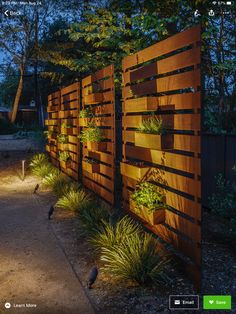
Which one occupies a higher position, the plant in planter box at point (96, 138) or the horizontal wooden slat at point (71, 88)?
the horizontal wooden slat at point (71, 88)

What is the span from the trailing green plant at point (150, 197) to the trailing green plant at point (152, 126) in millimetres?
770

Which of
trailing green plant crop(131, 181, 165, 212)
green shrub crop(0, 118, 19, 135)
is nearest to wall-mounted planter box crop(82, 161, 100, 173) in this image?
trailing green plant crop(131, 181, 165, 212)

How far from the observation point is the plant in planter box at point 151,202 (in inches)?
175

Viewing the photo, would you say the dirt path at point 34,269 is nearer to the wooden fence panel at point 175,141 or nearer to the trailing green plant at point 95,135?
the wooden fence panel at point 175,141

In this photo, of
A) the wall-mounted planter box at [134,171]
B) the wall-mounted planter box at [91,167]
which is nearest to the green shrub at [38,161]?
the wall-mounted planter box at [91,167]

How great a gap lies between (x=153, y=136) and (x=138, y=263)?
5.30 feet

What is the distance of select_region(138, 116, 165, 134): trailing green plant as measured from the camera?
4316mm

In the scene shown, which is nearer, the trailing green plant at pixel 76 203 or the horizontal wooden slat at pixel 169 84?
the horizontal wooden slat at pixel 169 84

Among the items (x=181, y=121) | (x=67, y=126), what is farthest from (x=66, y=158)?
(x=181, y=121)

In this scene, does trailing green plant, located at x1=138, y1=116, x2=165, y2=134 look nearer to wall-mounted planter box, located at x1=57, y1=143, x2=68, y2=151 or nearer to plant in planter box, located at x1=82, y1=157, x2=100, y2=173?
plant in planter box, located at x1=82, y1=157, x2=100, y2=173

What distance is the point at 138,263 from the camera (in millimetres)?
3635

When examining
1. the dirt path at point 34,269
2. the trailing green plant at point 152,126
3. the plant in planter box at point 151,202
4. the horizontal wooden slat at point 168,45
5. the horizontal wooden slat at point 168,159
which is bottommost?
the dirt path at point 34,269

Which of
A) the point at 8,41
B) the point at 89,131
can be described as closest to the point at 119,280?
the point at 89,131

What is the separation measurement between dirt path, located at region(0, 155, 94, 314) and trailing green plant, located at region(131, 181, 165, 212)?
→ 1.29 meters
